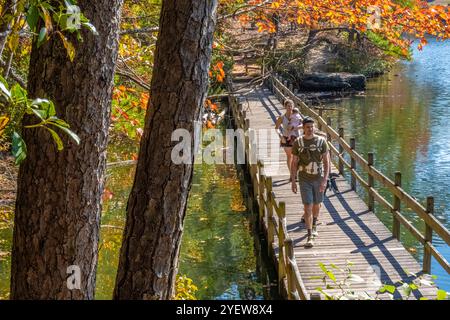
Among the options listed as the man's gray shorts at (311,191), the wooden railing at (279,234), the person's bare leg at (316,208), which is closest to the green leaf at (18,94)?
the wooden railing at (279,234)

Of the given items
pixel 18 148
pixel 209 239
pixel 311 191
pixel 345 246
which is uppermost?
pixel 18 148

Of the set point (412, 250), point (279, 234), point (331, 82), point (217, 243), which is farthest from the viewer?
Result: point (331, 82)

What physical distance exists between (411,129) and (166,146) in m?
24.0

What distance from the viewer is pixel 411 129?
2722 centimetres

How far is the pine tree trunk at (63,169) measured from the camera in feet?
12.4

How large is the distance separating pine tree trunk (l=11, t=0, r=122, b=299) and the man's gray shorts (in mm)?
6881

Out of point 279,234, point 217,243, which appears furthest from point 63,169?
point 217,243

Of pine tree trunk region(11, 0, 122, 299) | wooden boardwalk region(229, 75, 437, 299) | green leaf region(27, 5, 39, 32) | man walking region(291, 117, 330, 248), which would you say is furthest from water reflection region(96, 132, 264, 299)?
green leaf region(27, 5, 39, 32)

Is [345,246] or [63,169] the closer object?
[63,169]

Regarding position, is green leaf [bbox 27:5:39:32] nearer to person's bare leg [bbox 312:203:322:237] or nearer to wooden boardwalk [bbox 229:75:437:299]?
wooden boardwalk [bbox 229:75:437:299]

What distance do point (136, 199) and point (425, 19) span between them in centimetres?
1025

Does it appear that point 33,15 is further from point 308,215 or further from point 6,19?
point 308,215

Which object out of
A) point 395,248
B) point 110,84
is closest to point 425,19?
point 395,248

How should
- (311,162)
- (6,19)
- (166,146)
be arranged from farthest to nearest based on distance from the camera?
(311,162)
(166,146)
(6,19)
